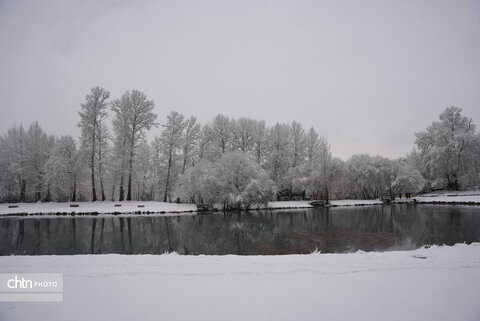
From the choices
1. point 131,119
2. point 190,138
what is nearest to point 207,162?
point 190,138

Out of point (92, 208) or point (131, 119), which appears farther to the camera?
point (131, 119)

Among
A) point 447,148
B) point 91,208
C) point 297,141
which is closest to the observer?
point 91,208

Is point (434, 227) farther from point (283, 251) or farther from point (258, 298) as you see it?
point (258, 298)

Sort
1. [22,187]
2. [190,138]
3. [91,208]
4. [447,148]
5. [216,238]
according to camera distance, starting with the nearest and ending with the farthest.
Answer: [216,238] → [91,208] → [22,187] → [190,138] → [447,148]

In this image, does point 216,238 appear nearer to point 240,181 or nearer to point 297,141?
point 240,181

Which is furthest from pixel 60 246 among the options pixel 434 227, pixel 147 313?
pixel 434 227

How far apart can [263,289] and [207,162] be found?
32.1 m

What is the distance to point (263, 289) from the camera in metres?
6.07

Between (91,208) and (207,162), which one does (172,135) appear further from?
(91,208)

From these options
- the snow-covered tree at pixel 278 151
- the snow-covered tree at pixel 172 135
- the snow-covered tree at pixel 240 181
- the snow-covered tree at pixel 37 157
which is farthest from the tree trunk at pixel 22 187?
the snow-covered tree at pixel 278 151

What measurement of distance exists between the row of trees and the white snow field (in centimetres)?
2637

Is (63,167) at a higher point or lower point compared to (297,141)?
lower

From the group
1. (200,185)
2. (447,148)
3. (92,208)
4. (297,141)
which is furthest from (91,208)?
(447,148)

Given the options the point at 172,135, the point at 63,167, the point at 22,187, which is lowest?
the point at 22,187
